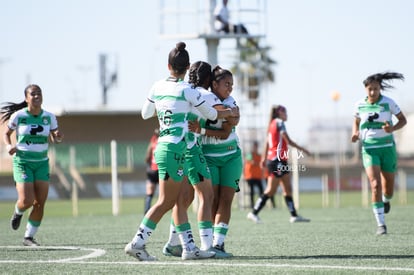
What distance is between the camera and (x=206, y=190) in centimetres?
1059

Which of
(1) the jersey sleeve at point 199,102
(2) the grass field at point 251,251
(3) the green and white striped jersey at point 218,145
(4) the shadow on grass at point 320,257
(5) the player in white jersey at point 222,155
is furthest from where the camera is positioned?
(3) the green and white striped jersey at point 218,145

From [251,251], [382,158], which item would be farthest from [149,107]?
[382,158]

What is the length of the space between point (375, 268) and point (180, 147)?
2355 mm

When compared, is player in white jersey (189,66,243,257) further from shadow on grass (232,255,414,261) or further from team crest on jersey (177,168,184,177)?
team crest on jersey (177,168,184,177)

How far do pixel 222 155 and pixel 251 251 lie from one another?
50.2 inches

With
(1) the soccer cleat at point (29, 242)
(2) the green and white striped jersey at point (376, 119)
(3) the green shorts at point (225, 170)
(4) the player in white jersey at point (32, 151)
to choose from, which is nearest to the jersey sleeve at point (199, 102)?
(3) the green shorts at point (225, 170)

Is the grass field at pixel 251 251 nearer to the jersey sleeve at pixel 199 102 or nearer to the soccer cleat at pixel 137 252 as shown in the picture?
the soccer cleat at pixel 137 252

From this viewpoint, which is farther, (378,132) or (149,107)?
(378,132)

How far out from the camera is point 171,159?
32.7 ft

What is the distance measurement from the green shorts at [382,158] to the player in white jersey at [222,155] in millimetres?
3483

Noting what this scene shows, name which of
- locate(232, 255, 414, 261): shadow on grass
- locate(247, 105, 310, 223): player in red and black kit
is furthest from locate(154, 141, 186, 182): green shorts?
Result: locate(247, 105, 310, 223): player in red and black kit

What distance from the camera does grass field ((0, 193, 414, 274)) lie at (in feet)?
31.0

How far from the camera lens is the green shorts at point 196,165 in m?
10.5

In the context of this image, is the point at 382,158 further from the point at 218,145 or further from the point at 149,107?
the point at 149,107
